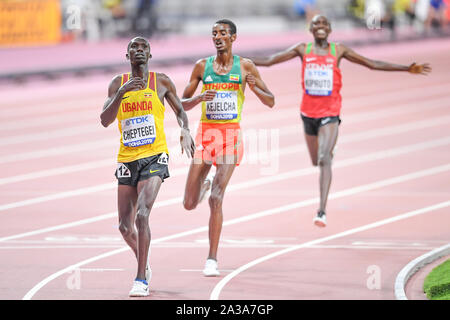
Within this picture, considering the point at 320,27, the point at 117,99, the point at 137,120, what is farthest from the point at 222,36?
the point at 320,27

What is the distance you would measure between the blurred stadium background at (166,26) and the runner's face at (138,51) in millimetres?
18589

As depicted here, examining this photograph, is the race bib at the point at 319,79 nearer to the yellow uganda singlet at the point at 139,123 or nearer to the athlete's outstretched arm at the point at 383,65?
the athlete's outstretched arm at the point at 383,65

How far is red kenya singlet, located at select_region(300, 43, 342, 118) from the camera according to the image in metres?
11.9

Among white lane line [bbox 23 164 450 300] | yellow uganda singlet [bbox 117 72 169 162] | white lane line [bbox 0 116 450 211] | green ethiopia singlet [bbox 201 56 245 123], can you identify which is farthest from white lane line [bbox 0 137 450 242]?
yellow uganda singlet [bbox 117 72 169 162]

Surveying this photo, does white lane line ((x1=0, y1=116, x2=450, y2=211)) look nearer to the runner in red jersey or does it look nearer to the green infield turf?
the runner in red jersey

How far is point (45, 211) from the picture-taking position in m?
12.8

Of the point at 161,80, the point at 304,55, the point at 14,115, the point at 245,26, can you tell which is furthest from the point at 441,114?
the point at 245,26

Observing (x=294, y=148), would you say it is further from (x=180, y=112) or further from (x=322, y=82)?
(x=180, y=112)

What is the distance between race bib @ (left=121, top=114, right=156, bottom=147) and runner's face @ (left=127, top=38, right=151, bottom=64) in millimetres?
480

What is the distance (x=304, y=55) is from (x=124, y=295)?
4682mm

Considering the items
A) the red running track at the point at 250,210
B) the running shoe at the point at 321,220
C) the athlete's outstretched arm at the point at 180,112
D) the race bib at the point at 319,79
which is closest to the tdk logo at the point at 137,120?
the athlete's outstretched arm at the point at 180,112

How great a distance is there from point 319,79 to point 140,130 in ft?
12.7

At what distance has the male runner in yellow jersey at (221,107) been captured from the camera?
9.49 meters

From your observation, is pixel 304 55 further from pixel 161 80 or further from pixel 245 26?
pixel 245 26
